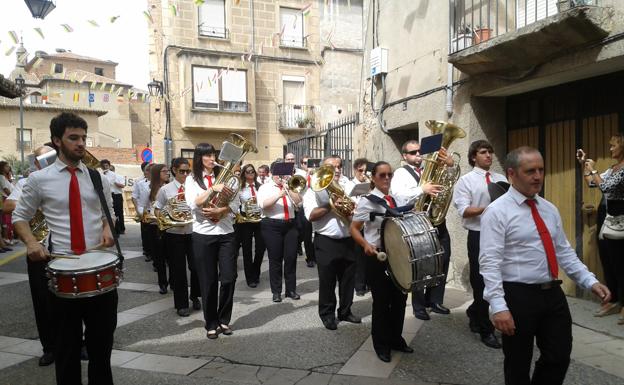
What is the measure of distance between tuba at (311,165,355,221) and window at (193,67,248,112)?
18.6 meters

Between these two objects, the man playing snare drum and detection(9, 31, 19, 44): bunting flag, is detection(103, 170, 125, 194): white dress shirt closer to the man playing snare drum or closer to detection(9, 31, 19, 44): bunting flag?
detection(9, 31, 19, 44): bunting flag

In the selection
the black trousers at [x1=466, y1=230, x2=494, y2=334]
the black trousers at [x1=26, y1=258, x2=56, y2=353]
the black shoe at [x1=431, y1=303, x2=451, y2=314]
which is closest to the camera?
the black trousers at [x1=26, y1=258, x2=56, y2=353]

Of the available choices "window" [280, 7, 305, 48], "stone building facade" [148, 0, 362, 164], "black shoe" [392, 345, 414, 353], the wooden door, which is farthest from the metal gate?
"window" [280, 7, 305, 48]

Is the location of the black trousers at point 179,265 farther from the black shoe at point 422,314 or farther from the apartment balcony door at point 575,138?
the apartment balcony door at point 575,138

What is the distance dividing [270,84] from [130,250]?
14883mm

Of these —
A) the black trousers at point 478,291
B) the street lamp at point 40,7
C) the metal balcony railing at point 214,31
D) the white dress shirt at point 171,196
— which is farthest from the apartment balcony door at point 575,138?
the metal balcony railing at point 214,31

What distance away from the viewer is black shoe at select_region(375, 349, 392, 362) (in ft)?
14.5

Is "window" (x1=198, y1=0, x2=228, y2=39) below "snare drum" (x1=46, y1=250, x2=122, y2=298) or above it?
above

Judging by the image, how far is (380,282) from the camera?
14.8 ft

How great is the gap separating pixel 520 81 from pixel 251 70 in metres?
19.1

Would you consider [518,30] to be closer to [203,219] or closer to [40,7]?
[203,219]

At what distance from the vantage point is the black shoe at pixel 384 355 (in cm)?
442

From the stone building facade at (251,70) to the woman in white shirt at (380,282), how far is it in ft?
60.9

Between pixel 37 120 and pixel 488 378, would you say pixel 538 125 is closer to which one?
pixel 488 378
